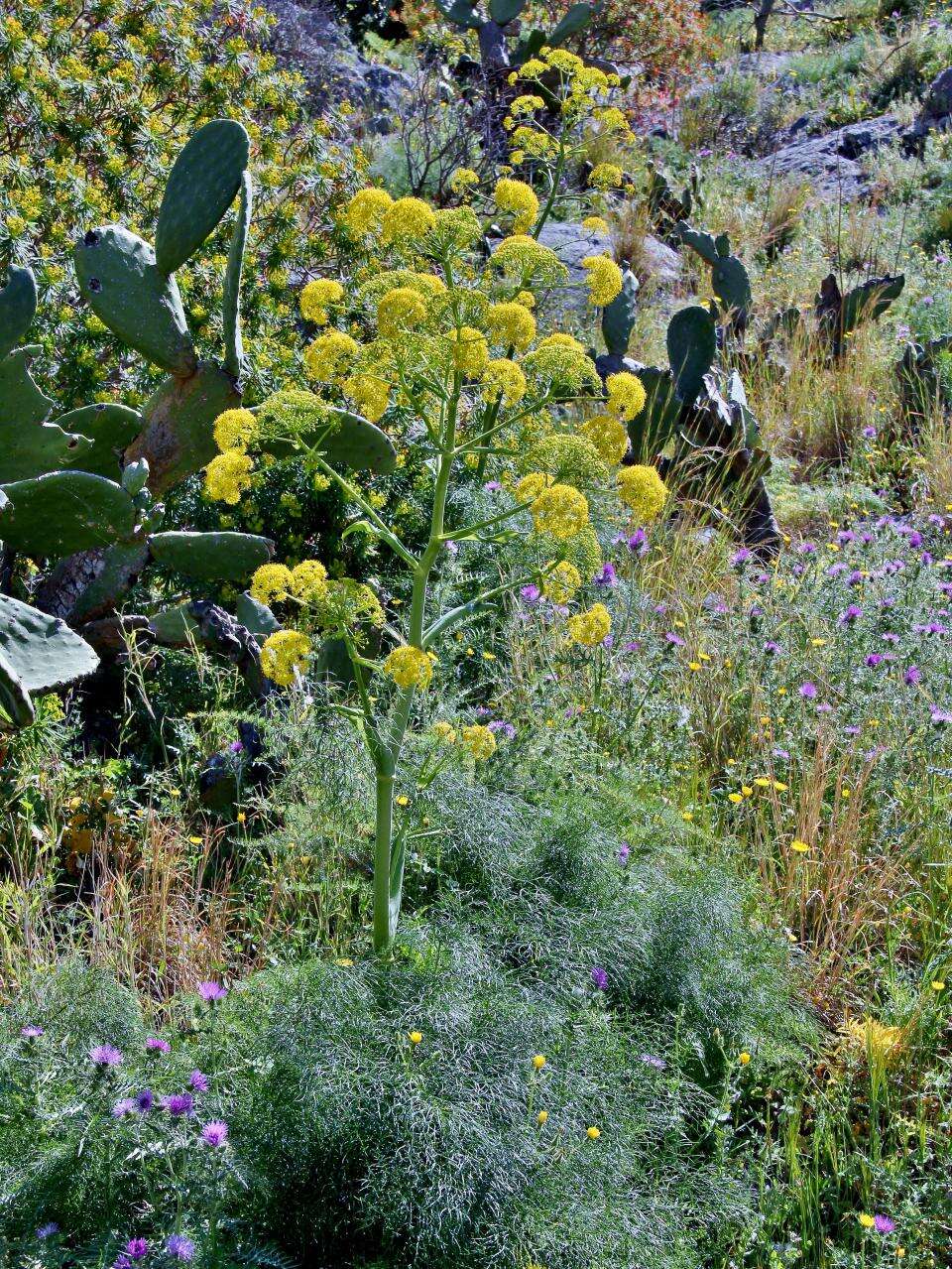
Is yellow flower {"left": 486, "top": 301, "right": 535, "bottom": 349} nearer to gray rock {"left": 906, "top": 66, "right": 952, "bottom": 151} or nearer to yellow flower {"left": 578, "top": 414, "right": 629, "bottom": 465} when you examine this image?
yellow flower {"left": 578, "top": 414, "right": 629, "bottom": 465}

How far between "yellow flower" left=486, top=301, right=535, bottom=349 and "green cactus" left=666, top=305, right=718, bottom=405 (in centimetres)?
329

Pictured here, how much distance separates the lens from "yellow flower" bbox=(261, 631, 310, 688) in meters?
2.05

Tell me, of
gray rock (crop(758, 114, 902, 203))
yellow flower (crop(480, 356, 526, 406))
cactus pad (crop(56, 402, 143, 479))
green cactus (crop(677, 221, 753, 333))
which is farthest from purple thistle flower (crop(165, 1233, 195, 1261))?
gray rock (crop(758, 114, 902, 203))

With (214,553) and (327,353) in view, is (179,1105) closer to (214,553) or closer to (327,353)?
(327,353)

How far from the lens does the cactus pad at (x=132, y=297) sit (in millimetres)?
3406

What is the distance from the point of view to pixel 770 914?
2908mm

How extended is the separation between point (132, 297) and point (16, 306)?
0.30 metres

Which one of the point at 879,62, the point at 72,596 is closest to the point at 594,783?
the point at 72,596

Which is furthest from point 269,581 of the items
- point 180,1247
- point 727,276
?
point 727,276

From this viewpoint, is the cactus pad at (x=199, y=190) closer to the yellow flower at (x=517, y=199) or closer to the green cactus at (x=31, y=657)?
the green cactus at (x=31, y=657)

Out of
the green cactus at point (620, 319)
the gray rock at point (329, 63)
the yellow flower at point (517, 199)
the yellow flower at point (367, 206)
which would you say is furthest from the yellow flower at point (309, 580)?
the gray rock at point (329, 63)

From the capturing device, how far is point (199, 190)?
3430 millimetres

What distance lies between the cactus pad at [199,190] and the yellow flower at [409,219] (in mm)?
1470

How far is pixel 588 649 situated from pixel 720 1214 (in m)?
1.73
